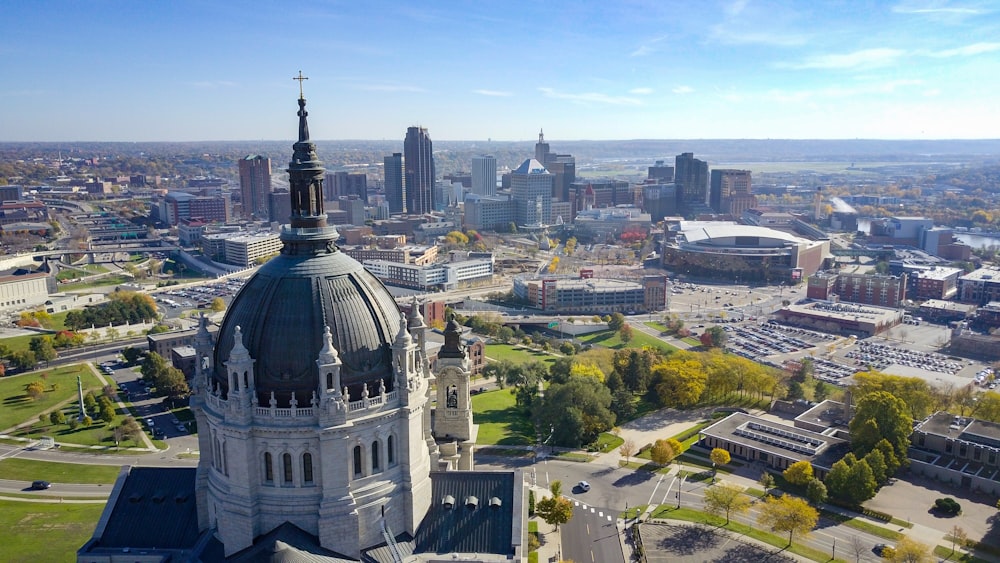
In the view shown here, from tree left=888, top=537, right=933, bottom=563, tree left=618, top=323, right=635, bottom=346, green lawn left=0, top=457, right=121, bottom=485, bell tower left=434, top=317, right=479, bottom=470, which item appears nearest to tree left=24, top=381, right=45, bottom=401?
green lawn left=0, top=457, right=121, bottom=485

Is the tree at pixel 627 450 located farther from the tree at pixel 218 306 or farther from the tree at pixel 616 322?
the tree at pixel 218 306

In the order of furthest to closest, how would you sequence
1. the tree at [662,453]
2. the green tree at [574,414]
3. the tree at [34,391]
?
the tree at [34,391] → the green tree at [574,414] → the tree at [662,453]

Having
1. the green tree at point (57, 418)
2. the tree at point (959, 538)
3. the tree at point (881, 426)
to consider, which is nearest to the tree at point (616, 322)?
the tree at point (881, 426)

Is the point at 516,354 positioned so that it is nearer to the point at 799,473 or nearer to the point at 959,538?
the point at 799,473

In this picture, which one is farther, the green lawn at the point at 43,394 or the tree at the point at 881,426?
the green lawn at the point at 43,394

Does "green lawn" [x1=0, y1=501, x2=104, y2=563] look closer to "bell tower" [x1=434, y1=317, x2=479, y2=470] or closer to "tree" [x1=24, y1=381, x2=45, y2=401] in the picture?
"bell tower" [x1=434, y1=317, x2=479, y2=470]

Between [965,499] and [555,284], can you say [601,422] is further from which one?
[555,284]
